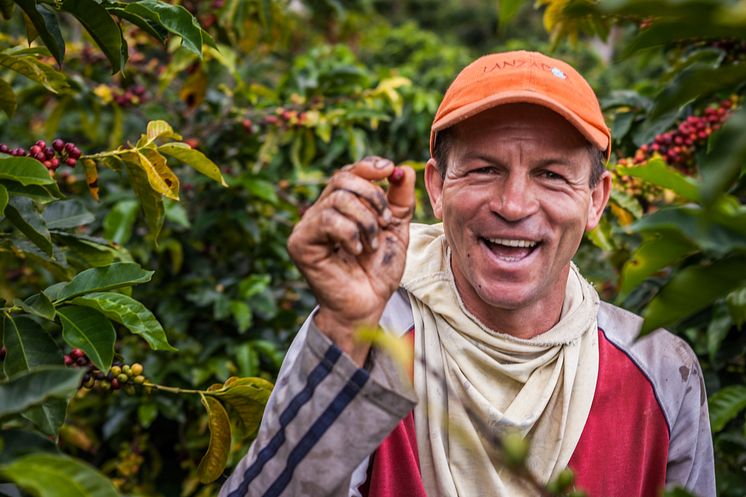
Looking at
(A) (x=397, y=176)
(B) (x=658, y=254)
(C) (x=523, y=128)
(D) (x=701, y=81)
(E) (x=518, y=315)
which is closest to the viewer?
(D) (x=701, y=81)

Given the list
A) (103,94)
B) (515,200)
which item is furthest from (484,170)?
(103,94)

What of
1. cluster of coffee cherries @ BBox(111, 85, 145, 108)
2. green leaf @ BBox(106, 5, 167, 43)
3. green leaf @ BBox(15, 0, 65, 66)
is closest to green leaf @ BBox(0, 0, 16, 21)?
green leaf @ BBox(15, 0, 65, 66)

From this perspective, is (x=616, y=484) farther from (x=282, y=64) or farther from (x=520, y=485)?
(x=282, y=64)

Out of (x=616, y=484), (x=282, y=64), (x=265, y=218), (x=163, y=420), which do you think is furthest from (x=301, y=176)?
(x=282, y=64)

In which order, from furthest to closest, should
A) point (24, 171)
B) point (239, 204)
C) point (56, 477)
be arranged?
point (239, 204)
point (24, 171)
point (56, 477)

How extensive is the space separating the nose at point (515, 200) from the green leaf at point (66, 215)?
93 centimetres

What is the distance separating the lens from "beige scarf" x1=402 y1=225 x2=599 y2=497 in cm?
159

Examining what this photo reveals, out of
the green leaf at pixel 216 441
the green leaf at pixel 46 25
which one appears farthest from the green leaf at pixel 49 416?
the green leaf at pixel 46 25

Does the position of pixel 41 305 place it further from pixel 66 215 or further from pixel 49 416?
pixel 66 215

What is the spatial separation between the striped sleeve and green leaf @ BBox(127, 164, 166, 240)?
2.02ft

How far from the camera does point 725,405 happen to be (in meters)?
1.99

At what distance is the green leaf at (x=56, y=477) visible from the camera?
30.9 inches

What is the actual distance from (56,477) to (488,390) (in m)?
1.01

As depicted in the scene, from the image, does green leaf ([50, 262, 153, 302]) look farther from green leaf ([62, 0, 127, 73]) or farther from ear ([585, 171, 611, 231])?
ear ([585, 171, 611, 231])
